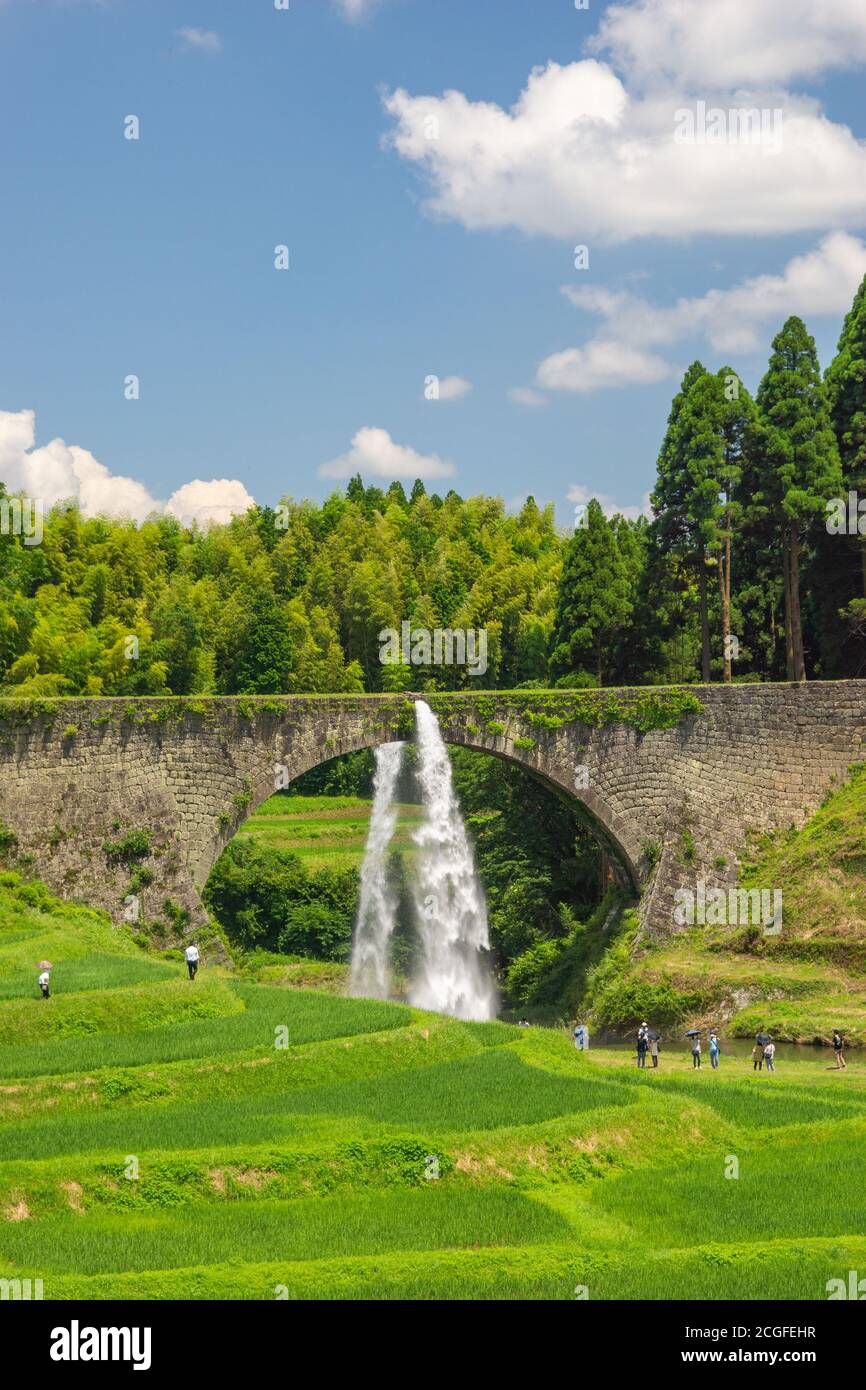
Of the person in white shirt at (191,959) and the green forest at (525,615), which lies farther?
the green forest at (525,615)

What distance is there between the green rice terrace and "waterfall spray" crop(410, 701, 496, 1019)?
13.7 m

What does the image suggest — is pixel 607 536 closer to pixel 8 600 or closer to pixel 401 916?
pixel 401 916

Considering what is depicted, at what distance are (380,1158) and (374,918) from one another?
140ft

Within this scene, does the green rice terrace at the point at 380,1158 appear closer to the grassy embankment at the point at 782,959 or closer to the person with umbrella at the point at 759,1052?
the person with umbrella at the point at 759,1052

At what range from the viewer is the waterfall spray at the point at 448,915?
46.5m

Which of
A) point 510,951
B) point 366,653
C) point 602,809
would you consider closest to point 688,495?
point 602,809

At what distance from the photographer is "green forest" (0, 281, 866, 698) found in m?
46.4

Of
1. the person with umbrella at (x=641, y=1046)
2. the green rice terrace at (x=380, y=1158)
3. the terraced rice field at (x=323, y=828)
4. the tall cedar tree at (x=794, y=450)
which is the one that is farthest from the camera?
the terraced rice field at (x=323, y=828)

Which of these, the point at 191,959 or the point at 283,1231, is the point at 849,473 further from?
the point at 283,1231

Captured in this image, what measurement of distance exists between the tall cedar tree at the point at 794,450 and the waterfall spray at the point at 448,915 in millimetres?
13789

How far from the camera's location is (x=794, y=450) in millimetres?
45812

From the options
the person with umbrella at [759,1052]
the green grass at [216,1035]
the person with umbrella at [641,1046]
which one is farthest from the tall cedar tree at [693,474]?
the green grass at [216,1035]

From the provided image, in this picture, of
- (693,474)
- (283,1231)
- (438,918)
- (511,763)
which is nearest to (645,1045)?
(511,763)

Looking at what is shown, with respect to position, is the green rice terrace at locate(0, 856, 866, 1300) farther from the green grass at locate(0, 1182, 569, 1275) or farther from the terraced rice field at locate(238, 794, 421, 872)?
the terraced rice field at locate(238, 794, 421, 872)
